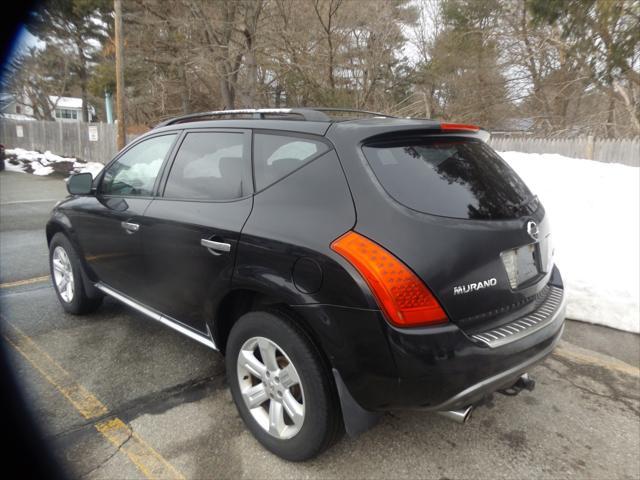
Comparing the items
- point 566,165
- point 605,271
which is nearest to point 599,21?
point 566,165

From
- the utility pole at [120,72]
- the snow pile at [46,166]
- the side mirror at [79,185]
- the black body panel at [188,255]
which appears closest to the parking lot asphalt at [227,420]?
the black body panel at [188,255]

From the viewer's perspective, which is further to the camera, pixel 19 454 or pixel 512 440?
pixel 512 440

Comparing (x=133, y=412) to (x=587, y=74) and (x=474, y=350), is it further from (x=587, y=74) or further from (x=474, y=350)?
(x=587, y=74)

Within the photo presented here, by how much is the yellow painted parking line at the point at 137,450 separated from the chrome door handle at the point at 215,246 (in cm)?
111

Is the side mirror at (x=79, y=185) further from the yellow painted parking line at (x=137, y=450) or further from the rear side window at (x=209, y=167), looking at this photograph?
the yellow painted parking line at (x=137, y=450)

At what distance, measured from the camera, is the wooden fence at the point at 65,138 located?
2056cm

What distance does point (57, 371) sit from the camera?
319 centimetres

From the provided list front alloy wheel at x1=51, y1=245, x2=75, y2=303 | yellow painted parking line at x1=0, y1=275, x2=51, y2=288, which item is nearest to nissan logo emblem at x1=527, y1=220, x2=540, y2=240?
front alloy wheel at x1=51, y1=245, x2=75, y2=303

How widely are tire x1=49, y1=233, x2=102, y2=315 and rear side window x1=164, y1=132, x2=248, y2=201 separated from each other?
1543mm

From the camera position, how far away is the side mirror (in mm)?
3688

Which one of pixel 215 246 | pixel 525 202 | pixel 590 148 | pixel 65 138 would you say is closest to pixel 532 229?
pixel 525 202

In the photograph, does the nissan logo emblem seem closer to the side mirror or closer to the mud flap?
the mud flap

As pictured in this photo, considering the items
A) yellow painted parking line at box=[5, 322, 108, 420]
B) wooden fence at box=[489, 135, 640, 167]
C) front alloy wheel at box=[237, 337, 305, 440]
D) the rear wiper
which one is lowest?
yellow painted parking line at box=[5, 322, 108, 420]

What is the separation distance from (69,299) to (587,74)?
18363mm
